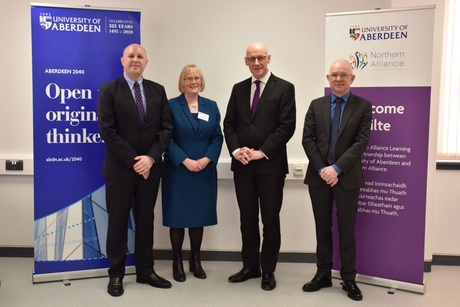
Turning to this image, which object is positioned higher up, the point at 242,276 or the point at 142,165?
the point at 142,165

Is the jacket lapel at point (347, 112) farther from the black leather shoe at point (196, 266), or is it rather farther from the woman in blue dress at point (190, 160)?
the black leather shoe at point (196, 266)

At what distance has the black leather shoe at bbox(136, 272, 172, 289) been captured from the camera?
3.35m

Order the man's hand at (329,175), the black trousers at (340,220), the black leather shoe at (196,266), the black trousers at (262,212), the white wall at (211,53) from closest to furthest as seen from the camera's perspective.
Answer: the man's hand at (329,175) → the black trousers at (340,220) → the black trousers at (262,212) → the black leather shoe at (196,266) → the white wall at (211,53)

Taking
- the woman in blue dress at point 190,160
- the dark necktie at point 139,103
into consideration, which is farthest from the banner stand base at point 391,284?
the dark necktie at point 139,103

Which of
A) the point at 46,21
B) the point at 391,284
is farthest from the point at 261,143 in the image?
the point at 46,21

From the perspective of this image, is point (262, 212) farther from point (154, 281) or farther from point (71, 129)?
point (71, 129)

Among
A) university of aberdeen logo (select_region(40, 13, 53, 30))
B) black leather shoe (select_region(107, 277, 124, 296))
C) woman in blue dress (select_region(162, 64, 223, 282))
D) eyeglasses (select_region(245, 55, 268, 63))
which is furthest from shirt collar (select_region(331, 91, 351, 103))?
university of aberdeen logo (select_region(40, 13, 53, 30))

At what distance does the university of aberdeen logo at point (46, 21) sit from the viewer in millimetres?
3316

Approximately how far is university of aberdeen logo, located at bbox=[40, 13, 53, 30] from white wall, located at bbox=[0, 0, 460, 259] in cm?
72

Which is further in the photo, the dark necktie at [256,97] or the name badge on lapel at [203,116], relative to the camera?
the name badge on lapel at [203,116]

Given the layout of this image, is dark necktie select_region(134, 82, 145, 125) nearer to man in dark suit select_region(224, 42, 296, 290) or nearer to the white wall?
man in dark suit select_region(224, 42, 296, 290)

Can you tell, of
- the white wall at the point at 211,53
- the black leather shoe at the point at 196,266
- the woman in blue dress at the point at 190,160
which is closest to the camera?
the woman in blue dress at the point at 190,160

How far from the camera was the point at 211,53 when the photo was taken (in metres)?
4.00

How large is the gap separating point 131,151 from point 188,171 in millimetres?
519
